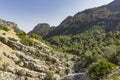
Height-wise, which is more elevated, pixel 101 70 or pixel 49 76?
pixel 101 70

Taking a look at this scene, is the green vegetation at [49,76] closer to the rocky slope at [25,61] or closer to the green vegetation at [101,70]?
the rocky slope at [25,61]

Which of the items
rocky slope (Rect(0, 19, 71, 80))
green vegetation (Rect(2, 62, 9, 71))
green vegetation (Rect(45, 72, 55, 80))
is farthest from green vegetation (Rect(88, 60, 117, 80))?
green vegetation (Rect(45, 72, 55, 80))

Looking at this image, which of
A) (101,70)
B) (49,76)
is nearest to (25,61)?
(49,76)

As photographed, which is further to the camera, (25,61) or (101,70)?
(25,61)

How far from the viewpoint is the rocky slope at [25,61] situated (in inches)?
2290

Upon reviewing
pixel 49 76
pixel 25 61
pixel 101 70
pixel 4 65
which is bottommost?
pixel 49 76

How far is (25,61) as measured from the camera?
63938 mm

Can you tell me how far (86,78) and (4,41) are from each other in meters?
27.7

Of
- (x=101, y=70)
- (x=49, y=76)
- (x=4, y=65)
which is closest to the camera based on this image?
(x=101, y=70)

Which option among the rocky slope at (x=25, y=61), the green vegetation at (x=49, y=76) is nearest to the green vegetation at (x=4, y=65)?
the rocky slope at (x=25, y=61)

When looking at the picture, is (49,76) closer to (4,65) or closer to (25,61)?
(25,61)

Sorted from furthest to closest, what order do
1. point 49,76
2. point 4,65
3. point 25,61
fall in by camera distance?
point 25,61
point 49,76
point 4,65

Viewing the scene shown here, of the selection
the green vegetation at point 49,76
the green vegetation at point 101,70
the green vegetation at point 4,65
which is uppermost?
the green vegetation at point 4,65

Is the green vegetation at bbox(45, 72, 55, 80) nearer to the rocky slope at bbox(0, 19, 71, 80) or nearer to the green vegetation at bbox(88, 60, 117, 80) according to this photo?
the rocky slope at bbox(0, 19, 71, 80)
